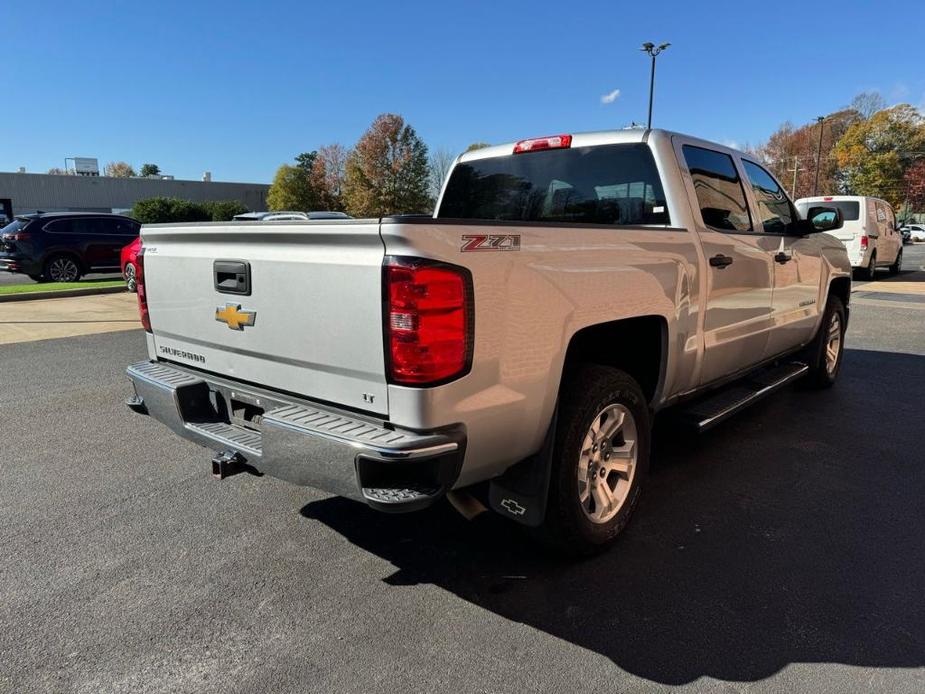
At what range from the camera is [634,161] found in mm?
3768

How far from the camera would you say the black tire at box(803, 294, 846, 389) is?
19.4 feet

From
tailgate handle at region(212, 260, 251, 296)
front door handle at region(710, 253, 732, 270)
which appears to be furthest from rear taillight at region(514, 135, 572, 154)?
tailgate handle at region(212, 260, 251, 296)

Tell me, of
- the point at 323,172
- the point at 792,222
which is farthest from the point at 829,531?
the point at 323,172

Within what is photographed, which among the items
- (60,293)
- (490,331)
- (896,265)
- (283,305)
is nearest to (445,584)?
(490,331)

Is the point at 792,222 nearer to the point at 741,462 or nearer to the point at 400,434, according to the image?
the point at 741,462

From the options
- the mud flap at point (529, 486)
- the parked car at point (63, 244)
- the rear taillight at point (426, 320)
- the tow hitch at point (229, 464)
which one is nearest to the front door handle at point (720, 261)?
the mud flap at point (529, 486)

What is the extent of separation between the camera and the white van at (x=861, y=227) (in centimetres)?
1572

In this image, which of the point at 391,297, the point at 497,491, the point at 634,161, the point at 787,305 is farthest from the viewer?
the point at 787,305

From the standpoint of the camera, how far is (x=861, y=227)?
1585cm

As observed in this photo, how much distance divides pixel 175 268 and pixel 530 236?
1866 mm

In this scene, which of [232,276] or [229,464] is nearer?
[229,464]

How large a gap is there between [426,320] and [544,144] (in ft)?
7.79

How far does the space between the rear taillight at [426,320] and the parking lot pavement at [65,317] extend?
806 centimetres

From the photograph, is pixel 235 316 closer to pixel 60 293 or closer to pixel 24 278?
pixel 60 293
